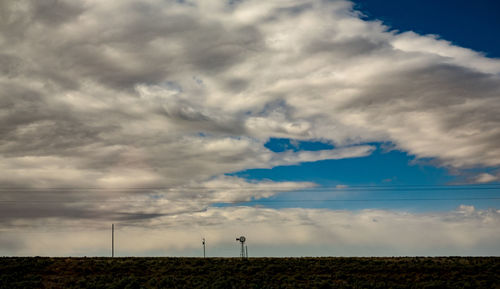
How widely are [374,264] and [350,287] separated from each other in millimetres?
14836

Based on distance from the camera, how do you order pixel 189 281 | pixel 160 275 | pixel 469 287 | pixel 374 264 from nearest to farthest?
1. pixel 469 287
2. pixel 189 281
3. pixel 160 275
4. pixel 374 264

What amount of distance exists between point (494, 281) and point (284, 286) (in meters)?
24.8

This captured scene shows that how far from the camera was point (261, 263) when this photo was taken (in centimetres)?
6756

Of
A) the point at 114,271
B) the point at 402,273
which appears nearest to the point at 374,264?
the point at 402,273

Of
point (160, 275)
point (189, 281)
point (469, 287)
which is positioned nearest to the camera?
point (469, 287)

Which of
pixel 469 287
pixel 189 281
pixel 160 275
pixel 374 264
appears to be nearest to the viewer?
pixel 469 287

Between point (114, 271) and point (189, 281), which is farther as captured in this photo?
point (114, 271)

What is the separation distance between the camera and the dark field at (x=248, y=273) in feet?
178

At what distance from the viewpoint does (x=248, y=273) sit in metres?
61.0

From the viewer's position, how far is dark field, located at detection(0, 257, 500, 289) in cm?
5431

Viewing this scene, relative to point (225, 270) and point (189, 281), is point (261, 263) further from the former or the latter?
point (189, 281)

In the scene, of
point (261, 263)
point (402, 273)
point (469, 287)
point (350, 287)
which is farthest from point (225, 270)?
point (469, 287)

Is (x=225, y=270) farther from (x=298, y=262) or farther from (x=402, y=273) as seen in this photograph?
(x=402, y=273)

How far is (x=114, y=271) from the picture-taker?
6306 centimetres
